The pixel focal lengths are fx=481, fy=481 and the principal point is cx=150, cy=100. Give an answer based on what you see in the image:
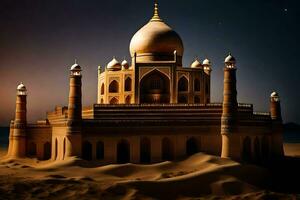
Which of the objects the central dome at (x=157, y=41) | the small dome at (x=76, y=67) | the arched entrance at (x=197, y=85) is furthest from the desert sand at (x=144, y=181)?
the central dome at (x=157, y=41)

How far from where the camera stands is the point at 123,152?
32.4m

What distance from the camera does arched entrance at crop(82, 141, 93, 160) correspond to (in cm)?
3206

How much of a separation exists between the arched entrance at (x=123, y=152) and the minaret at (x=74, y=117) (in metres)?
2.82

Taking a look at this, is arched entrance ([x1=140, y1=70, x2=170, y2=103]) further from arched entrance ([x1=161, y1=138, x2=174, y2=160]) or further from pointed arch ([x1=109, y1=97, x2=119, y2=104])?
arched entrance ([x1=161, y1=138, x2=174, y2=160])

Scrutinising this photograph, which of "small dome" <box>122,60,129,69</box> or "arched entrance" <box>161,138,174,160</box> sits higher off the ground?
"small dome" <box>122,60,129,69</box>

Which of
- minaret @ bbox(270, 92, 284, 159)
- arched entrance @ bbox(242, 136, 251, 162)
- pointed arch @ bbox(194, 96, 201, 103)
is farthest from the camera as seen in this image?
pointed arch @ bbox(194, 96, 201, 103)

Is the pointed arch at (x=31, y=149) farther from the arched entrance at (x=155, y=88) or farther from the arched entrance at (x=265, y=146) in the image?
the arched entrance at (x=265, y=146)

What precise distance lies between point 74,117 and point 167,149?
21.6ft

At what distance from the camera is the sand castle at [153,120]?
31344 millimetres

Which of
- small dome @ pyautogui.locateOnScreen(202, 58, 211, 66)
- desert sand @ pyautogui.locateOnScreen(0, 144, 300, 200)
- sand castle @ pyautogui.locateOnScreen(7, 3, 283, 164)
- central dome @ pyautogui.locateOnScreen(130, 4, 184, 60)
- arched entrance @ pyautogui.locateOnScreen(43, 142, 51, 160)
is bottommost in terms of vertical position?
desert sand @ pyautogui.locateOnScreen(0, 144, 300, 200)

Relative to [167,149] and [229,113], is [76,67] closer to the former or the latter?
[167,149]

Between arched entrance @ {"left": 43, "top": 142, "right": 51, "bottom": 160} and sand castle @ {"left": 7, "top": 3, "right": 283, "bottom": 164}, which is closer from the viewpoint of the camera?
sand castle @ {"left": 7, "top": 3, "right": 283, "bottom": 164}

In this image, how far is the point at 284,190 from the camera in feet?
89.2

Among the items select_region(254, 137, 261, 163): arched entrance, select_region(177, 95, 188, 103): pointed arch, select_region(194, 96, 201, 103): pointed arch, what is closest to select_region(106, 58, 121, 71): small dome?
select_region(177, 95, 188, 103): pointed arch
